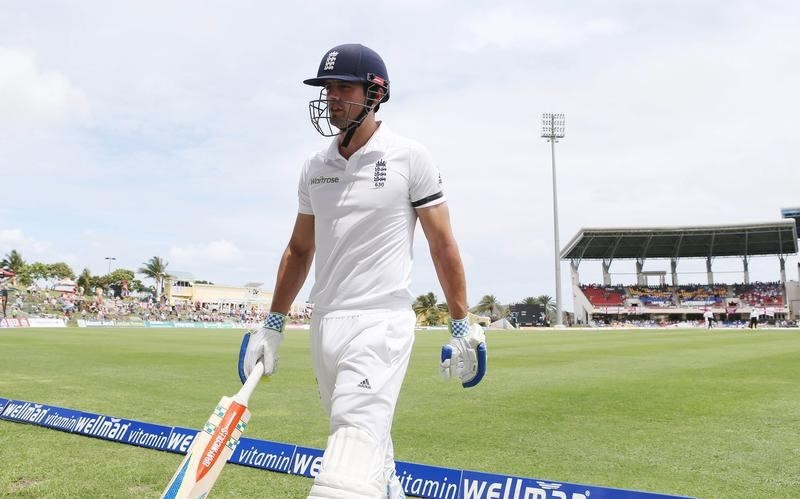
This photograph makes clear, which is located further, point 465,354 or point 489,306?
point 489,306

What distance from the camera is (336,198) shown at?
3.20 metres

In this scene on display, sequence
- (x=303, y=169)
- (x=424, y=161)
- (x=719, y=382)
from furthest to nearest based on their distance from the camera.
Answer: (x=719, y=382), (x=303, y=169), (x=424, y=161)

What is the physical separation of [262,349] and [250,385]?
0.95ft

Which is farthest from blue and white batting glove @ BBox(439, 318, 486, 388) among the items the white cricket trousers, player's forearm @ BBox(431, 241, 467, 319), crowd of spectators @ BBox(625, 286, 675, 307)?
crowd of spectators @ BBox(625, 286, 675, 307)

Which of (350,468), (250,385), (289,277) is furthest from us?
(289,277)

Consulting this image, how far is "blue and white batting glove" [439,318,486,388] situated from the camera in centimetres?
332

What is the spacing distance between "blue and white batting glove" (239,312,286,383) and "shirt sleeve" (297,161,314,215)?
2.27 feet

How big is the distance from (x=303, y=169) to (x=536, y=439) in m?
4.35

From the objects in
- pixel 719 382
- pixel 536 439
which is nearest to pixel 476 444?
pixel 536 439

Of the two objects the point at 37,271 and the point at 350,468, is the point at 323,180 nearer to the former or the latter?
the point at 350,468

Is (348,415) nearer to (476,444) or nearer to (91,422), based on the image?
(476,444)

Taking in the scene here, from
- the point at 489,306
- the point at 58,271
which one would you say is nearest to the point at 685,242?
the point at 489,306

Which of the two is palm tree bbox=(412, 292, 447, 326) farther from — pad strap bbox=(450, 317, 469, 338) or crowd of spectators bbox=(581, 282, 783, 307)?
pad strap bbox=(450, 317, 469, 338)

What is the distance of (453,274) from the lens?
3.28m
